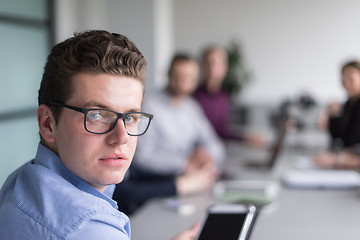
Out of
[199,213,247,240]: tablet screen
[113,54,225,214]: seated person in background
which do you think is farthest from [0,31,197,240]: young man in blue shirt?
[113,54,225,214]: seated person in background

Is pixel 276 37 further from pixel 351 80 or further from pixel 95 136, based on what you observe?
pixel 95 136

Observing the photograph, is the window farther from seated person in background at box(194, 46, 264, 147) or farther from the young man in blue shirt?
the young man in blue shirt

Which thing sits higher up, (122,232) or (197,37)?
(197,37)

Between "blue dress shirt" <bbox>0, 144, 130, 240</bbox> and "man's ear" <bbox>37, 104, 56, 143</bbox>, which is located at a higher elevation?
"man's ear" <bbox>37, 104, 56, 143</bbox>

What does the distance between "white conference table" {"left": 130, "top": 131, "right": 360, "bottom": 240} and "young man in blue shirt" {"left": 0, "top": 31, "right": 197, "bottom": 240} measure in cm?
79

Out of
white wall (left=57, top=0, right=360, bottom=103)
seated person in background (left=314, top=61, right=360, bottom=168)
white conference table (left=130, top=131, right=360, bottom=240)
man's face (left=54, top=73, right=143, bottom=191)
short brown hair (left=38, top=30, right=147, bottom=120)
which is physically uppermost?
white wall (left=57, top=0, right=360, bottom=103)

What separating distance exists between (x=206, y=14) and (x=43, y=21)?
352 cm

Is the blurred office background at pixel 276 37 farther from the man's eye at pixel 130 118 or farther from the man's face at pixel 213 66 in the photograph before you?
the man's eye at pixel 130 118

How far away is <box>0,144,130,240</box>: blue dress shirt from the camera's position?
2.63 ft

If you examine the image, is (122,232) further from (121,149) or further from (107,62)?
(107,62)

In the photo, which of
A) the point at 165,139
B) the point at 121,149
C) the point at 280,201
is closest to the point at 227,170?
the point at 165,139

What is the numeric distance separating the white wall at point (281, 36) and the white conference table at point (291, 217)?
4.71 meters

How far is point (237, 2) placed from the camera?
6867 mm

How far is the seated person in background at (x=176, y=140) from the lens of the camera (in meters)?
2.82
